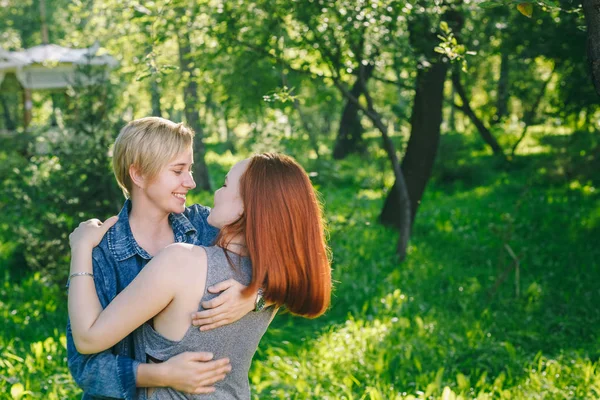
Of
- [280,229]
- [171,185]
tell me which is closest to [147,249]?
[171,185]

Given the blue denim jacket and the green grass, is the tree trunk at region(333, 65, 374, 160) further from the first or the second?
the blue denim jacket

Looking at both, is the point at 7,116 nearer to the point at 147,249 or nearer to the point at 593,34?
the point at 147,249

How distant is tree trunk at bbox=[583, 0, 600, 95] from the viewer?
2830mm

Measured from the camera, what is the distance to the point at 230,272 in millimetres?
2115

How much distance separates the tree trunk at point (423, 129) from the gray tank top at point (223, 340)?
6.39 meters

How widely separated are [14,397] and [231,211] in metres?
2.66

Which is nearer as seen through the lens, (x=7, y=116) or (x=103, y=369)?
(x=103, y=369)

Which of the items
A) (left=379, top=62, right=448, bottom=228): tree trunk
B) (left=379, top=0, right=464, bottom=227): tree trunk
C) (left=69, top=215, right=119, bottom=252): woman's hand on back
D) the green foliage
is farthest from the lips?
(left=379, top=62, right=448, bottom=228): tree trunk

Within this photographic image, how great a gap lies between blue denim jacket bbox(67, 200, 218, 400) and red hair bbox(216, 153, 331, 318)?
0.41 m

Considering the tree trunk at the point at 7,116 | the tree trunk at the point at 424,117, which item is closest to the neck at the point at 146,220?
the tree trunk at the point at 424,117

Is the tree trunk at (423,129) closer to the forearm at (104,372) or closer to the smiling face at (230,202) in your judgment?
the smiling face at (230,202)

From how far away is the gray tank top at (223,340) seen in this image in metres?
2.10

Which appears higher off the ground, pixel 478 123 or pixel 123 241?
pixel 123 241

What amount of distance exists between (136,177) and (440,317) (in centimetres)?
423
